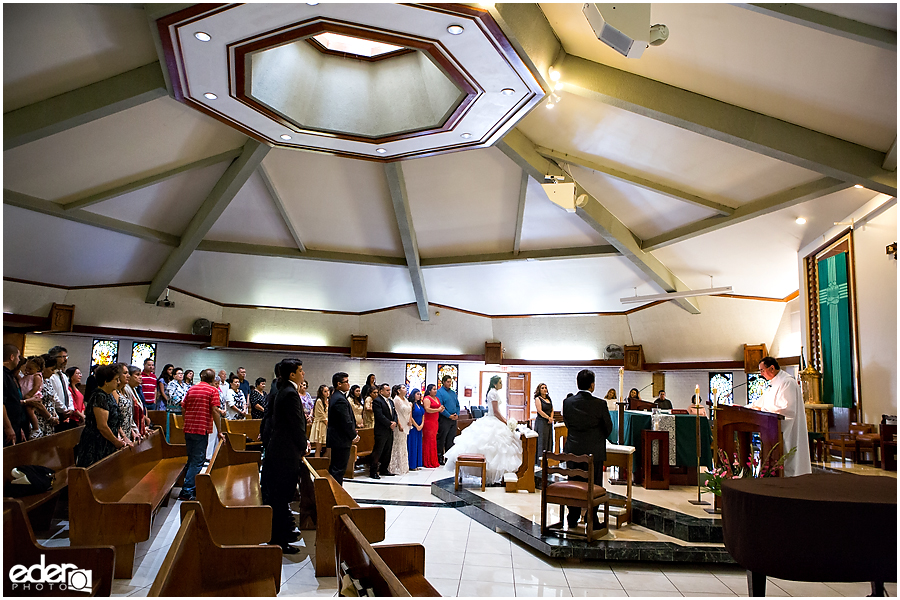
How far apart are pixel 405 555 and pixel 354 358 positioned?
13.8m

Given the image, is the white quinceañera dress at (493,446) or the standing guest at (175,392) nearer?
the white quinceañera dress at (493,446)

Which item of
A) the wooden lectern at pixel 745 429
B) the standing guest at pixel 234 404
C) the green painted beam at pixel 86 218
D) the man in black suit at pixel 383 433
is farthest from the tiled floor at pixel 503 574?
the green painted beam at pixel 86 218

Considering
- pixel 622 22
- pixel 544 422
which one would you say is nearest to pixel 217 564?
pixel 622 22

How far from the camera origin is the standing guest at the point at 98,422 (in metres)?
5.34

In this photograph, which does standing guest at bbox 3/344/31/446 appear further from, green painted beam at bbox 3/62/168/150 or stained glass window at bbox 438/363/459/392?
stained glass window at bbox 438/363/459/392

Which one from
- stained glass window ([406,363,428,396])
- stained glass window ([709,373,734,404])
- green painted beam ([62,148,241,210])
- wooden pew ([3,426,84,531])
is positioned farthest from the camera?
stained glass window ([406,363,428,396])

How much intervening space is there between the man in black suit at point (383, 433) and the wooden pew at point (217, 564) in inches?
235

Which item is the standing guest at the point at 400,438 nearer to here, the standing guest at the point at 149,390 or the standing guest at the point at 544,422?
the standing guest at the point at 544,422

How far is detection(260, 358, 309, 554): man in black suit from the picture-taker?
5.11 meters

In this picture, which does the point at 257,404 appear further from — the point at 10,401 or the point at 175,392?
the point at 10,401

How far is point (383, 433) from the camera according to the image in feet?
31.3

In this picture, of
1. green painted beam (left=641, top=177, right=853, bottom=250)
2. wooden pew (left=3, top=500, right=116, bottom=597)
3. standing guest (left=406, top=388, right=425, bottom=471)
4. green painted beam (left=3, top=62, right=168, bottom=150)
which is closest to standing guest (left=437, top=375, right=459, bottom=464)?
standing guest (left=406, top=388, right=425, bottom=471)

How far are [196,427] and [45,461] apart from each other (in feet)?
5.91

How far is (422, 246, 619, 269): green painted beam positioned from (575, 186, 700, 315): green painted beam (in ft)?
2.14
